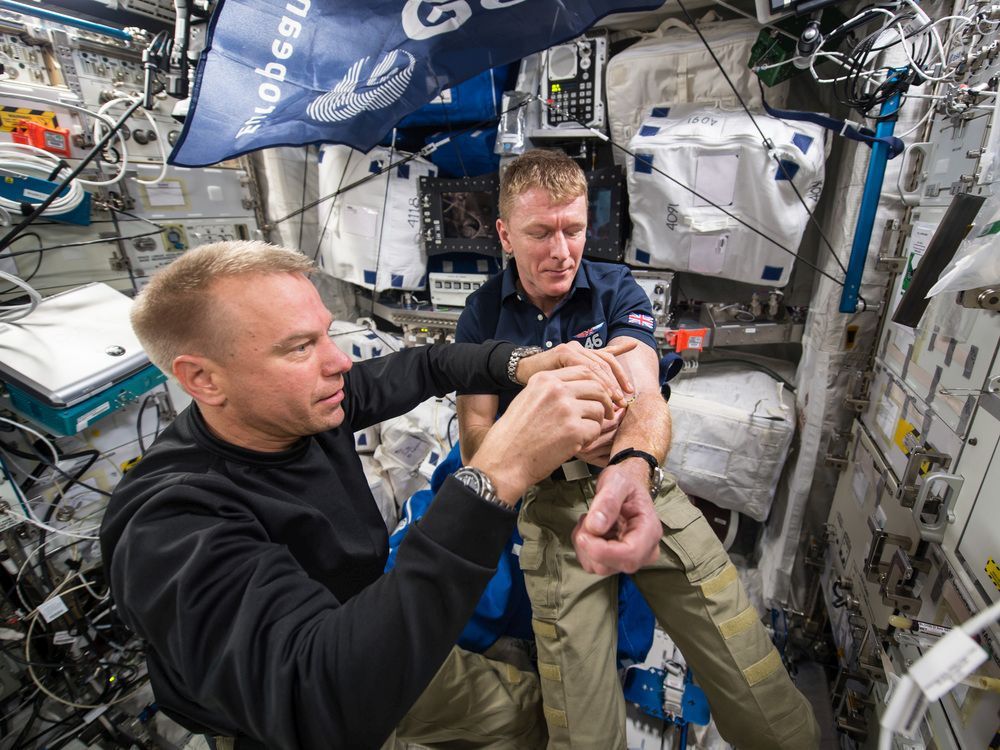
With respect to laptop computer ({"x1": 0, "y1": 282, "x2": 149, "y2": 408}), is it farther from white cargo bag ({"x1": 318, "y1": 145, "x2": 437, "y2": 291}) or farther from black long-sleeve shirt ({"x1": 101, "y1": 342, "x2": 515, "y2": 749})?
black long-sleeve shirt ({"x1": 101, "y1": 342, "x2": 515, "y2": 749})

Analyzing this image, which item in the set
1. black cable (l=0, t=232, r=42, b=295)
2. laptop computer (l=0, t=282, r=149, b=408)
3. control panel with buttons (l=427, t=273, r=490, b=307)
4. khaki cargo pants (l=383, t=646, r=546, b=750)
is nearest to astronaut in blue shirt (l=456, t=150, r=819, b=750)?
khaki cargo pants (l=383, t=646, r=546, b=750)

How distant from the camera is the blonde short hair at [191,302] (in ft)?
3.41

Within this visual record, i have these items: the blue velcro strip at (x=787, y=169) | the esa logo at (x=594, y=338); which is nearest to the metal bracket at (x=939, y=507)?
the esa logo at (x=594, y=338)

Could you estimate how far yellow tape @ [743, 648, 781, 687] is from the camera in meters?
1.38

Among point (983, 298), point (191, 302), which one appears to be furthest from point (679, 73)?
point (191, 302)

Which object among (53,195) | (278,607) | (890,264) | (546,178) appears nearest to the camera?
(278,607)

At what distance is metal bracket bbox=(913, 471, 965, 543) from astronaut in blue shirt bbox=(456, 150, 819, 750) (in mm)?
544

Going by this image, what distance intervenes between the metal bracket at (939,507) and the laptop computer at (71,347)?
3.17 metres

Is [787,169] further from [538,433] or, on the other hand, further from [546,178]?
[538,433]

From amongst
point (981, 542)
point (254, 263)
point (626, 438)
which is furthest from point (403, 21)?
point (981, 542)

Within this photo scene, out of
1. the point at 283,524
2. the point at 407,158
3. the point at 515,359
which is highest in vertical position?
the point at 407,158

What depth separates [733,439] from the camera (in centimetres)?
249

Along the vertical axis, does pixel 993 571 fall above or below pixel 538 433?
below

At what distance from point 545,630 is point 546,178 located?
5.22 ft
